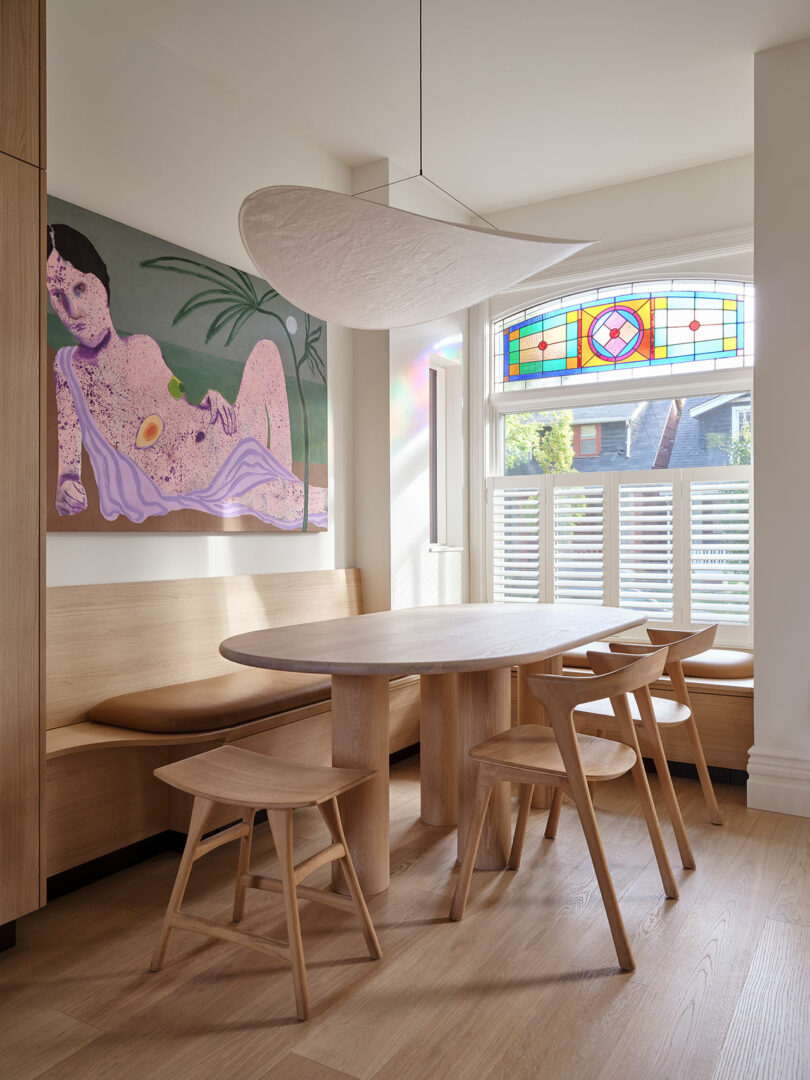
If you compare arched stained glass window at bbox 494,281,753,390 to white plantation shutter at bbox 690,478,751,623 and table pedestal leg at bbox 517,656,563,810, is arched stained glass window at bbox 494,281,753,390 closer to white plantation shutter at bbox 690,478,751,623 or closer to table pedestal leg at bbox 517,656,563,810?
white plantation shutter at bbox 690,478,751,623

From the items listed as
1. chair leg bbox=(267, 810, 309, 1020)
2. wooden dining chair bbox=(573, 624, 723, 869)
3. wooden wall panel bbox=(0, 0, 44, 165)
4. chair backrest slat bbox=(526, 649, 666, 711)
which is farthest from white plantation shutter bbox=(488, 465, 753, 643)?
wooden wall panel bbox=(0, 0, 44, 165)

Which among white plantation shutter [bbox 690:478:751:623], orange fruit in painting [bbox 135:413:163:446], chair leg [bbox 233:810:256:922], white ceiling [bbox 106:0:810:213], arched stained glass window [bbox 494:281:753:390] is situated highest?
white ceiling [bbox 106:0:810:213]

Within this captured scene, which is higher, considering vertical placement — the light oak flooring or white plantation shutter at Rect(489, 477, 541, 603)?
white plantation shutter at Rect(489, 477, 541, 603)

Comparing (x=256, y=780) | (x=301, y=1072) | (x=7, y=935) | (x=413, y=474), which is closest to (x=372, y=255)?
(x=256, y=780)

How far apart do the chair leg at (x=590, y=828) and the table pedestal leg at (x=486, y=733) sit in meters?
0.52

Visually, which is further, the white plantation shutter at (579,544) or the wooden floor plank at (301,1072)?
the white plantation shutter at (579,544)

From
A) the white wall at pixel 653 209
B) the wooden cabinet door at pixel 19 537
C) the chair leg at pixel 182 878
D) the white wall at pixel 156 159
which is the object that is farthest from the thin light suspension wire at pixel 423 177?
the chair leg at pixel 182 878

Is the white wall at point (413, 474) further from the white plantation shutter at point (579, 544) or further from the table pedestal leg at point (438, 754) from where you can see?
the table pedestal leg at point (438, 754)

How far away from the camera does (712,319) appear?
4.16 meters

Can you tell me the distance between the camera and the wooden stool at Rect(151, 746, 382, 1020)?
1795 mm

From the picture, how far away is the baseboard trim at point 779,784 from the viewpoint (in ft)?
9.98

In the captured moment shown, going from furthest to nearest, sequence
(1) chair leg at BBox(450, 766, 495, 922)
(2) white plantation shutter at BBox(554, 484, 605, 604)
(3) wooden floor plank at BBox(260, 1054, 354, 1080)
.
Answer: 1. (2) white plantation shutter at BBox(554, 484, 605, 604)
2. (1) chair leg at BBox(450, 766, 495, 922)
3. (3) wooden floor plank at BBox(260, 1054, 354, 1080)

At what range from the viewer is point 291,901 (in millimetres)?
1796

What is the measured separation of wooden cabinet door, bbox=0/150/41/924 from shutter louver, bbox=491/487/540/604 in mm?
3025
